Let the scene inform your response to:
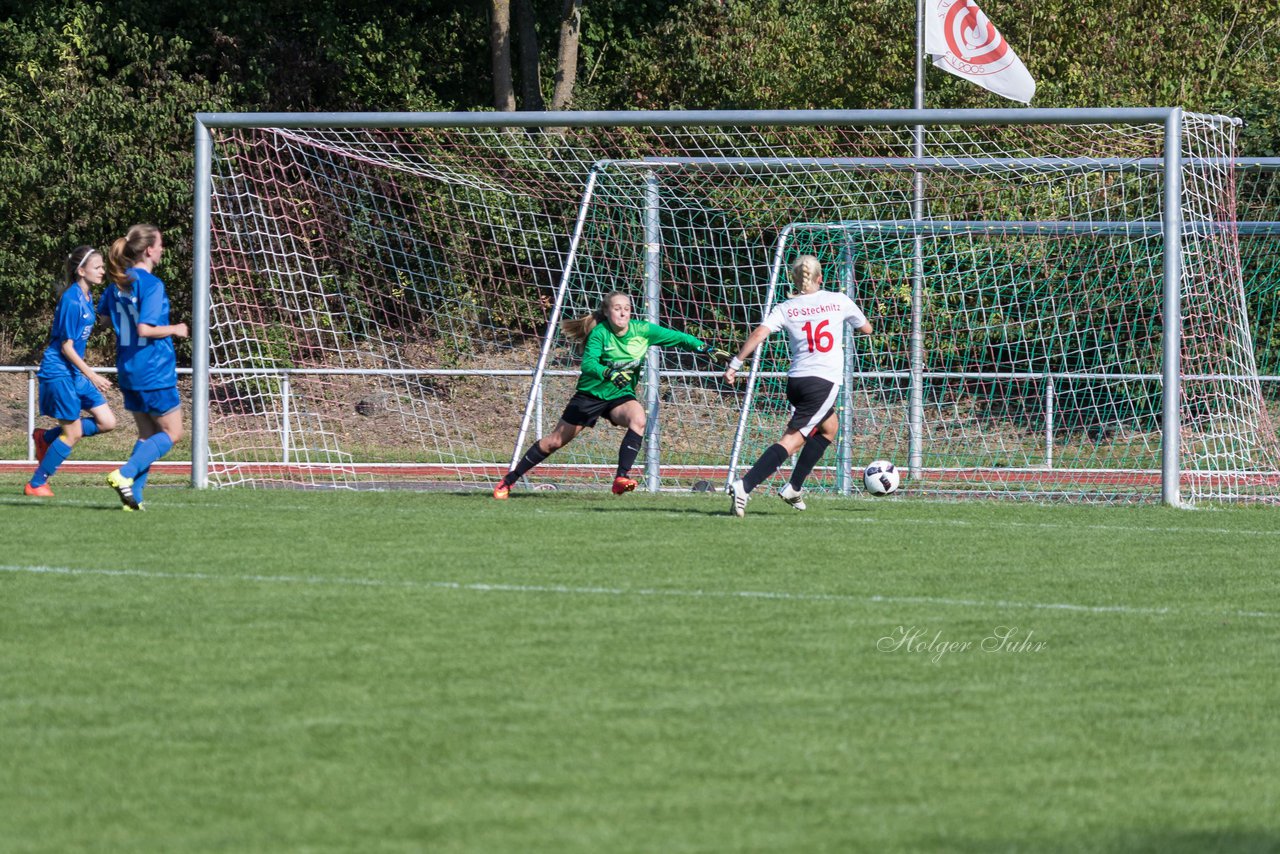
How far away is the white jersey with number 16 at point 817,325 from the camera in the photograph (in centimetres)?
1191

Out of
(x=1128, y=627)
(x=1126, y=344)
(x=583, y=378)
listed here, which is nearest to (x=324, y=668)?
(x=1128, y=627)

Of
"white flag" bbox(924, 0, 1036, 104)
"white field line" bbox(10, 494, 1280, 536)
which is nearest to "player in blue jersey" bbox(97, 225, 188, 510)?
"white field line" bbox(10, 494, 1280, 536)

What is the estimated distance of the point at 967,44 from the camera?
60.2 ft

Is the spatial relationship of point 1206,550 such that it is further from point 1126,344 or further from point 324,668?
point 1126,344

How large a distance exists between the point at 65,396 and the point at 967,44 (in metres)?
9.65

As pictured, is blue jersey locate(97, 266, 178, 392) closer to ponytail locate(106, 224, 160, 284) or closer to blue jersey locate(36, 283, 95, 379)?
ponytail locate(106, 224, 160, 284)

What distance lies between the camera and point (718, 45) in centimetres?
3050

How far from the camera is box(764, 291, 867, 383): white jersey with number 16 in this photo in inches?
469

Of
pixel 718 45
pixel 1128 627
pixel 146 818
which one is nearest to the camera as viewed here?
pixel 146 818

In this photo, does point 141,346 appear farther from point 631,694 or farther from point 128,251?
point 631,694

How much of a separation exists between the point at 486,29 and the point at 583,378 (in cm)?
2099

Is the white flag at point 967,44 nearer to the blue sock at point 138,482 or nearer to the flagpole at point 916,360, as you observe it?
the flagpole at point 916,360

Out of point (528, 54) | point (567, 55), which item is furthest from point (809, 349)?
point (528, 54)

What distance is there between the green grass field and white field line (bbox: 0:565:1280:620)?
1.3 inches
